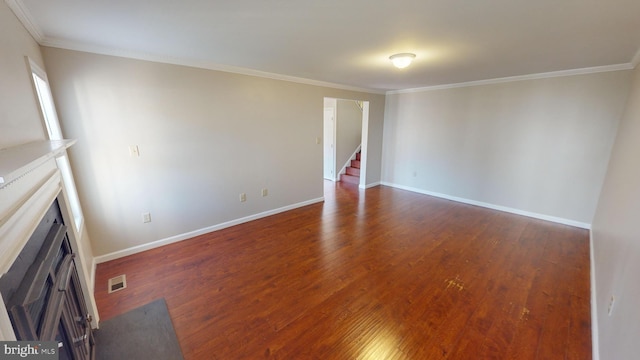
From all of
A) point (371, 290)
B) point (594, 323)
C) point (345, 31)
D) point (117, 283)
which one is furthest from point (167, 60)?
point (594, 323)

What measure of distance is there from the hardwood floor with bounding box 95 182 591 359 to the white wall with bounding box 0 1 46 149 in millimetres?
1517

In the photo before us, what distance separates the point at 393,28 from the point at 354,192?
3.98 m

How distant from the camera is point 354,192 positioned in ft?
18.4

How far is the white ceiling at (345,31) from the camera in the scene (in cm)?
159

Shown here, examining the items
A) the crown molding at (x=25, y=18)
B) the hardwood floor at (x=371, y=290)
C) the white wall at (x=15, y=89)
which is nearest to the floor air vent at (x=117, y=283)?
the hardwood floor at (x=371, y=290)

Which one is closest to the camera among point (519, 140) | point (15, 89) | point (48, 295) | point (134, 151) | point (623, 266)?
point (48, 295)

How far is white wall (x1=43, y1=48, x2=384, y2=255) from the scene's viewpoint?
2.47 metres

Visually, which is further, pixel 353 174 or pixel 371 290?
pixel 353 174

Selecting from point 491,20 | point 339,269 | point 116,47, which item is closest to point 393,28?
point 491,20

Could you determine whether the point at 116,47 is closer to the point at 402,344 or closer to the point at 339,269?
the point at 339,269

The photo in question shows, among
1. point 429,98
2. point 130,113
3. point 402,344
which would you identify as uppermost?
point 429,98

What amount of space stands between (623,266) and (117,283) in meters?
4.05

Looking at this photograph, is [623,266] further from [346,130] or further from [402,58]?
[346,130]

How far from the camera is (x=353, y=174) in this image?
657 centimetres
